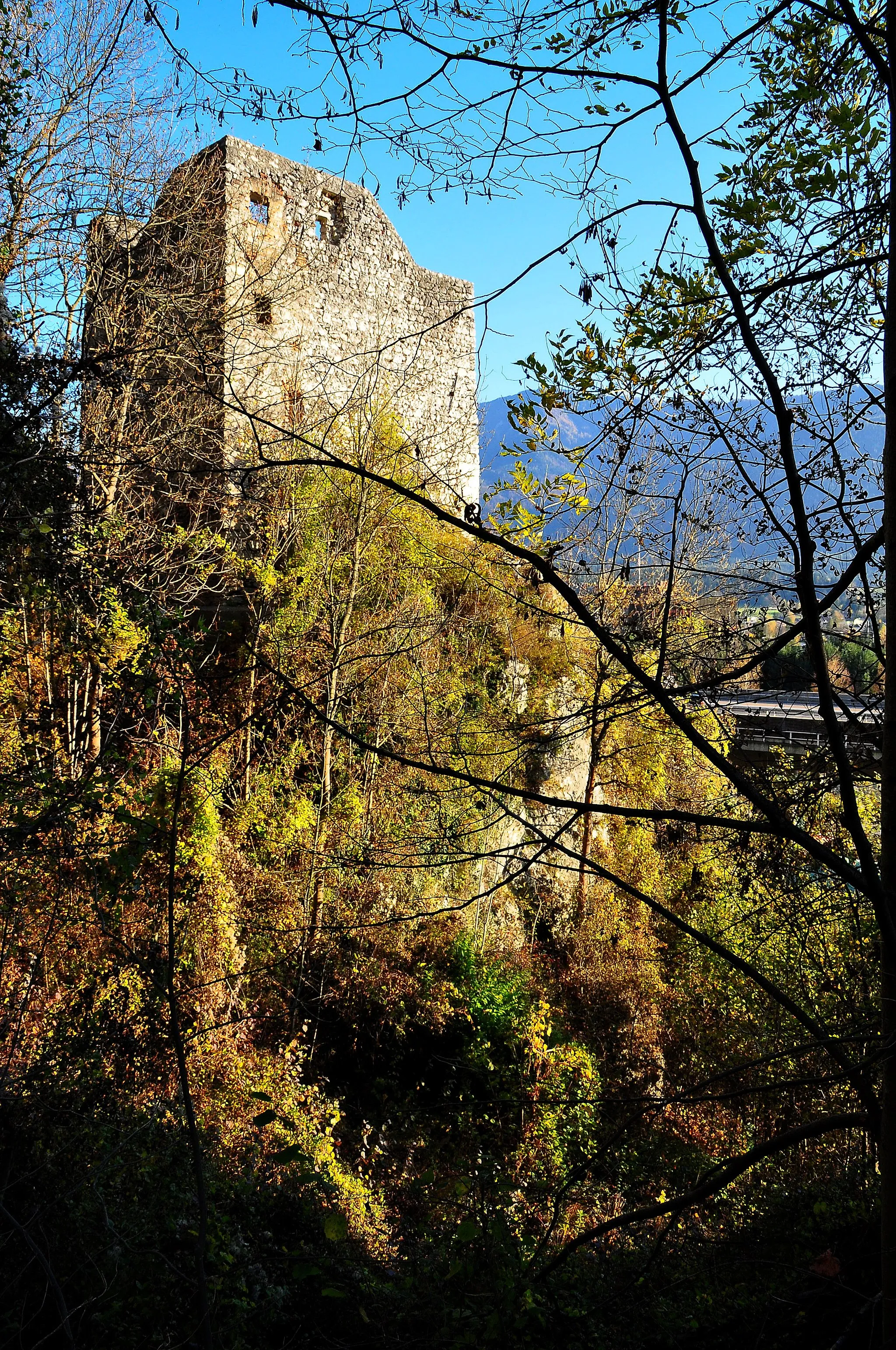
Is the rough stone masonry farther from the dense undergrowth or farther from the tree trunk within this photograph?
the tree trunk

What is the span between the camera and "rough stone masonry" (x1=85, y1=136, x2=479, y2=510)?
7941mm

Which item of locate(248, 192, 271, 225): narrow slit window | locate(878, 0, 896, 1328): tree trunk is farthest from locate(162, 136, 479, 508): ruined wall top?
locate(878, 0, 896, 1328): tree trunk

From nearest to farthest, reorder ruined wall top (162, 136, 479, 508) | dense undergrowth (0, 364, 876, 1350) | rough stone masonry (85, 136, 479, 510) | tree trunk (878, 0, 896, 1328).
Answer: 1. tree trunk (878, 0, 896, 1328)
2. dense undergrowth (0, 364, 876, 1350)
3. rough stone masonry (85, 136, 479, 510)
4. ruined wall top (162, 136, 479, 508)

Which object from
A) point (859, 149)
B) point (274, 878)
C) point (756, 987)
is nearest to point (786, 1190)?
point (756, 987)

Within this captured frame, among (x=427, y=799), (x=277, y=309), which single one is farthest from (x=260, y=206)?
(x=427, y=799)

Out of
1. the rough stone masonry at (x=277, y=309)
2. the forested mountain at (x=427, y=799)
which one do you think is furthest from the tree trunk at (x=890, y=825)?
the rough stone masonry at (x=277, y=309)

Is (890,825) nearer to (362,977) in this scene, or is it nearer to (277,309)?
(362,977)

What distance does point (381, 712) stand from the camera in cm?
940

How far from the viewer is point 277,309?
11852 millimetres

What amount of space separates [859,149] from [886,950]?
4.81ft

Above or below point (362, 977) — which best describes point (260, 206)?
above

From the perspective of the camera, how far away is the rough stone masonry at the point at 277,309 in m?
7.94

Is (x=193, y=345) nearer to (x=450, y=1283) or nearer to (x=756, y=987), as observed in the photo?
(x=450, y=1283)

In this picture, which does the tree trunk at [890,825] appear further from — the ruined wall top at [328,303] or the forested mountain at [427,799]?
the ruined wall top at [328,303]
